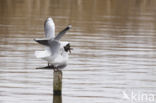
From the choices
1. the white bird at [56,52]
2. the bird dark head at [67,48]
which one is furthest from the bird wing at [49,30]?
the bird dark head at [67,48]

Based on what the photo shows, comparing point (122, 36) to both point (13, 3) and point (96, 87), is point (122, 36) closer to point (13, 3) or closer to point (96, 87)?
point (96, 87)

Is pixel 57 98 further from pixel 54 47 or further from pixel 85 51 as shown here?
pixel 85 51

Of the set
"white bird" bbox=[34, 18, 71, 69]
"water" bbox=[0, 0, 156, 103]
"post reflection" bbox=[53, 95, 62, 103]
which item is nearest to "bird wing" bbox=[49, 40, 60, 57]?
"white bird" bbox=[34, 18, 71, 69]

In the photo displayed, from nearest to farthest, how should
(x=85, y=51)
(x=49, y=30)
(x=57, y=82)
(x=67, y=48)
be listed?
(x=67, y=48), (x=57, y=82), (x=49, y=30), (x=85, y=51)

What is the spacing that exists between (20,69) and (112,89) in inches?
129

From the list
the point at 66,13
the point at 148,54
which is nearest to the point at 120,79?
the point at 148,54

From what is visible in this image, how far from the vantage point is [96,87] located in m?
16.7

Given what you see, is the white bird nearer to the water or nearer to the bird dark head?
the bird dark head

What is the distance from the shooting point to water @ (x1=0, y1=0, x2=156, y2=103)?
1623 centimetres

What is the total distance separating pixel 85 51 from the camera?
73.6ft

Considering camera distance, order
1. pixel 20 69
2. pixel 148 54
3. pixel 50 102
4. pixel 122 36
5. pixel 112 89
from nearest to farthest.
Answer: pixel 50 102 → pixel 112 89 → pixel 20 69 → pixel 148 54 → pixel 122 36

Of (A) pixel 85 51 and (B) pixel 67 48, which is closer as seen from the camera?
(B) pixel 67 48

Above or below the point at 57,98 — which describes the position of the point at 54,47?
above

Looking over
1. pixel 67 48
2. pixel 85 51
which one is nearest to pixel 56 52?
pixel 67 48
